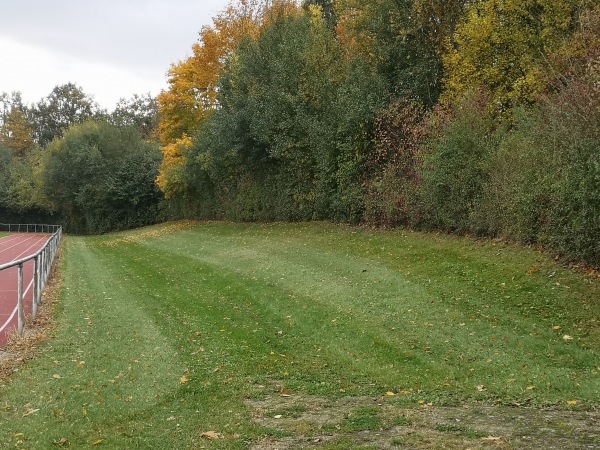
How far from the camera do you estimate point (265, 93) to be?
3097 cm

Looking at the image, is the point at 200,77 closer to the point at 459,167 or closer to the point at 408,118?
the point at 408,118

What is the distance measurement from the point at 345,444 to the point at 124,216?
4942cm

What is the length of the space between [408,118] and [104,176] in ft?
123

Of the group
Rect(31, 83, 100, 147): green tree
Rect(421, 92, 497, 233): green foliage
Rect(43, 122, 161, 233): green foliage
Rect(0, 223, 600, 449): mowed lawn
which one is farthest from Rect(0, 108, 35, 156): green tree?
Rect(421, 92, 497, 233): green foliage

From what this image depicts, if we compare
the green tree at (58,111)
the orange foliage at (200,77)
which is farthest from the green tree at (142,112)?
the orange foliage at (200,77)

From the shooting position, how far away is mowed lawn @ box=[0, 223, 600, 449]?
252 inches

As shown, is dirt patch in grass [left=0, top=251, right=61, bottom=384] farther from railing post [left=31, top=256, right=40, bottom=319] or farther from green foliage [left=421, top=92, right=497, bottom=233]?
green foliage [left=421, top=92, right=497, bottom=233]

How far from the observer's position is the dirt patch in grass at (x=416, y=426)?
5348mm

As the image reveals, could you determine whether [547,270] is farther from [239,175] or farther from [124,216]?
[124,216]

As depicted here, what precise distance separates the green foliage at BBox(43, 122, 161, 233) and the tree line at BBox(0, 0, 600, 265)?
11557mm

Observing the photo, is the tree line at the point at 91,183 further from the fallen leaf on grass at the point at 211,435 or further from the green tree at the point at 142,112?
the fallen leaf on grass at the point at 211,435

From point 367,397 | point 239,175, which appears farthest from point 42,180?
point 367,397

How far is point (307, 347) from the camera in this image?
10156 mm

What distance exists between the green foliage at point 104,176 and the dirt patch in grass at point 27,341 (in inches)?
1477
